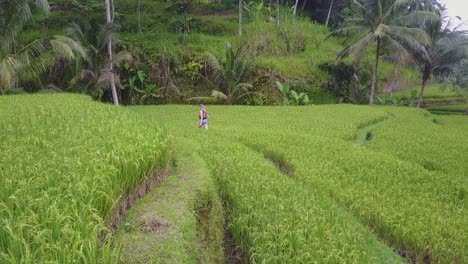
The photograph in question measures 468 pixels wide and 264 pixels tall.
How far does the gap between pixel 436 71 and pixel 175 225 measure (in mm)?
25416

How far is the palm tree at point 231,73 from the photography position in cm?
1908

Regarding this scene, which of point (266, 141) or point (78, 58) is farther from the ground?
point (78, 58)

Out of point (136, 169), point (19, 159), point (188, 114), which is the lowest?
point (188, 114)

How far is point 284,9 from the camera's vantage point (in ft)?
95.8

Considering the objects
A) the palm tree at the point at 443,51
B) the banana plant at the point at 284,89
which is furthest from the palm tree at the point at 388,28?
the banana plant at the point at 284,89

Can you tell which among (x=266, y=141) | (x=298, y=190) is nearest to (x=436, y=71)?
(x=266, y=141)

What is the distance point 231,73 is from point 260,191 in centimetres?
1418

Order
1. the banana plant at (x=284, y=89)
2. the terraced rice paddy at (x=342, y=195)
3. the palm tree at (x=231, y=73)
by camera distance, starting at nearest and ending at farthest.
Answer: the terraced rice paddy at (x=342, y=195), the palm tree at (x=231, y=73), the banana plant at (x=284, y=89)

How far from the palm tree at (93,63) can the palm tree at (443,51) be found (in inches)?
701

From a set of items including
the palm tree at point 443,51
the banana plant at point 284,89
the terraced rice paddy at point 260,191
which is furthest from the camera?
the palm tree at point 443,51

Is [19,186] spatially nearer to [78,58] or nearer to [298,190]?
[298,190]

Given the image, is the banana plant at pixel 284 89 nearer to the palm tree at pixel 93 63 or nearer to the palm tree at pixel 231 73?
the palm tree at pixel 231 73

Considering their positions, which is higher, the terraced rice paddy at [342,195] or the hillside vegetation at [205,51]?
the hillside vegetation at [205,51]

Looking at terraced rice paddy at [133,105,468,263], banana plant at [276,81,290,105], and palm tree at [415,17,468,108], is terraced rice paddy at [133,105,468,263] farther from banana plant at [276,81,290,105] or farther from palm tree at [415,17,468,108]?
palm tree at [415,17,468,108]
